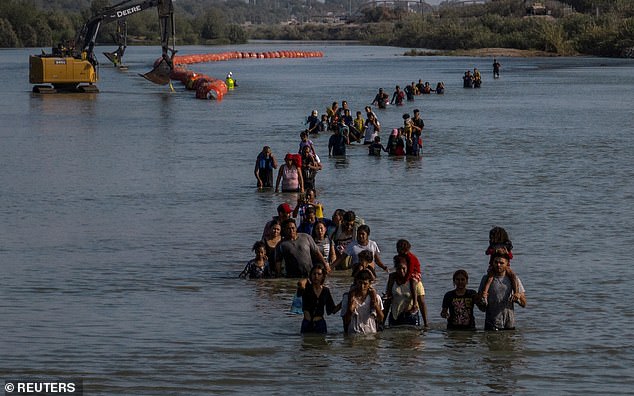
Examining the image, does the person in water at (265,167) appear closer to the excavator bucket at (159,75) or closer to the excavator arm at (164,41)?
the excavator arm at (164,41)

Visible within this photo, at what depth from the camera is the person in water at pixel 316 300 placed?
15.4 meters

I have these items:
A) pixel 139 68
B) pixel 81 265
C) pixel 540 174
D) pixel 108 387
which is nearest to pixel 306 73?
pixel 139 68

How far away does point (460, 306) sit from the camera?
15.9m

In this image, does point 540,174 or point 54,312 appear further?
point 540,174

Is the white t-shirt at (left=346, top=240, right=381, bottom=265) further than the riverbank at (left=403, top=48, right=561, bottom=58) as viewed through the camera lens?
No

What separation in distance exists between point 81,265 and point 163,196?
31.1ft

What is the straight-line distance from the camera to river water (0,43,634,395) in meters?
15.1

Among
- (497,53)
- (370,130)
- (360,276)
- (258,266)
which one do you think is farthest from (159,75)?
(497,53)

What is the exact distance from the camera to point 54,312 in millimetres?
18359

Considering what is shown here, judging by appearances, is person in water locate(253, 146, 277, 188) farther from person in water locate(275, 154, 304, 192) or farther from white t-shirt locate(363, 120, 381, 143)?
white t-shirt locate(363, 120, 381, 143)

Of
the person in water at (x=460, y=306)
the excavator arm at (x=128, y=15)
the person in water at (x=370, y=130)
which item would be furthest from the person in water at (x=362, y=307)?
the excavator arm at (x=128, y=15)

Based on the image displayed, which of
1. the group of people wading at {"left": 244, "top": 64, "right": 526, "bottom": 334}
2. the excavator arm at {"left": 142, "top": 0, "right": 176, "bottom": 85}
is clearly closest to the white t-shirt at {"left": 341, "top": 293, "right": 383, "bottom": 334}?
the group of people wading at {"left": 244, "top": 64, "right": 526, "bottom": 334}

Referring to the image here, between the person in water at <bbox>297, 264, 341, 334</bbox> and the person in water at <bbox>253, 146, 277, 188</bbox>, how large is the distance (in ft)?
44.9

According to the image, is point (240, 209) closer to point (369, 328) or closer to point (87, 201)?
point (87, 201)
